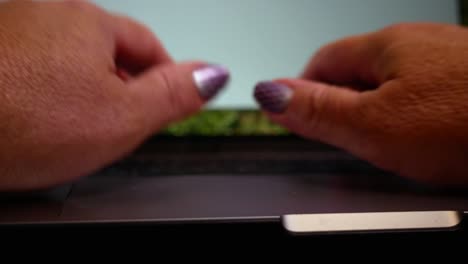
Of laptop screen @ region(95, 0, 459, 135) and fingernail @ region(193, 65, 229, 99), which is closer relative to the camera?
fingernail @ region(193, 65, 229, 99)

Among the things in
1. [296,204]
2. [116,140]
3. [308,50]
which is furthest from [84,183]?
[308,50]

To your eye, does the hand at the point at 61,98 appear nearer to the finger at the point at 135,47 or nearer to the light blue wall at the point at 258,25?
the finger at the point at 135,47

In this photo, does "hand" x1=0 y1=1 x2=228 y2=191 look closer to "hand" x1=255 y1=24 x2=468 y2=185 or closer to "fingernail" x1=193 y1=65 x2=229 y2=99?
"fingernail" x1=193 y1=65 x2=229 y2=99

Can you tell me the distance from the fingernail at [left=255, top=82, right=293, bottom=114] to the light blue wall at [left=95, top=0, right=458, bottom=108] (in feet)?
0.37

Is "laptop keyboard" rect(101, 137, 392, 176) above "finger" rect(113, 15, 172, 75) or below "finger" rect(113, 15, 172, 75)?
below

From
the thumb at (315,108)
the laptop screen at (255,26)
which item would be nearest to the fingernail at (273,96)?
the thumb at (315,108)

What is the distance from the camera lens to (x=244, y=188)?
37 centimetres

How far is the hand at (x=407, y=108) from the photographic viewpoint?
344mm

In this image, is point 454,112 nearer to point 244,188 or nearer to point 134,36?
point 244,188

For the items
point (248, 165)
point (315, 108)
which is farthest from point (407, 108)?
point (248, 165)

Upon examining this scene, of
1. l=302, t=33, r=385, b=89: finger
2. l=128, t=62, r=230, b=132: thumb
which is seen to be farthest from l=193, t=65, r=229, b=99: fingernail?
l=302, t=33, r=385, b=89: finger

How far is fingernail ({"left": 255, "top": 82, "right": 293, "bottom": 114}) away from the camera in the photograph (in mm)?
443

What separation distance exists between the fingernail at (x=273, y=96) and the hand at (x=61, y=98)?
114 millimetres

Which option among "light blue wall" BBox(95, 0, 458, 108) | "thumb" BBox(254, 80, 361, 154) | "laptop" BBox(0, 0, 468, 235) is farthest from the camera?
"light blue wall" BBox(95, 0, 458, 108)
